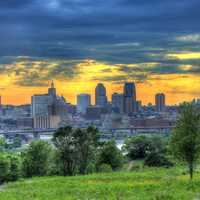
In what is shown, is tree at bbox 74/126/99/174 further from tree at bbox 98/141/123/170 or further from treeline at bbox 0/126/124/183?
tree at bbox 98/141/123/170

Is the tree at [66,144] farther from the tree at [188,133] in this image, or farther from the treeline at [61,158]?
the tree at [188,133]

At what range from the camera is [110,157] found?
210 ft

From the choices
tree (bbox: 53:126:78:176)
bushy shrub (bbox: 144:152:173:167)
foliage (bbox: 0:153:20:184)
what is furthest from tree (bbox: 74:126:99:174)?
bushy shrub (bbox: 144:152:173:167)

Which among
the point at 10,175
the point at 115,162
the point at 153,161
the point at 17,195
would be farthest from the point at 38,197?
the point at 153,161

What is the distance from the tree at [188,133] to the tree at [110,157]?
29692 mm

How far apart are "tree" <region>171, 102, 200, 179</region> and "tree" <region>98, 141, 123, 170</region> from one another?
1169 inches

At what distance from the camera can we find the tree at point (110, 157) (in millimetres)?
63719

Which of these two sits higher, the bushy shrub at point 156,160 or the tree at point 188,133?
the tree at point 188,133

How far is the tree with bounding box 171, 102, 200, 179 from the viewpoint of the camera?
3359cm

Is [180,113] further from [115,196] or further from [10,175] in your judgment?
[10,175]

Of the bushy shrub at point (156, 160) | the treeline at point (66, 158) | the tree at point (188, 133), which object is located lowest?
the bushy shrub at point (156, 160)

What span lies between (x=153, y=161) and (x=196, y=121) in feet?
118

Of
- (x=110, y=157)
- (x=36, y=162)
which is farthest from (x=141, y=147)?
(x=36, y=162)

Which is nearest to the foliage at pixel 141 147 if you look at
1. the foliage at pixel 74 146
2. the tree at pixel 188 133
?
the foliage at pixel 74 146
